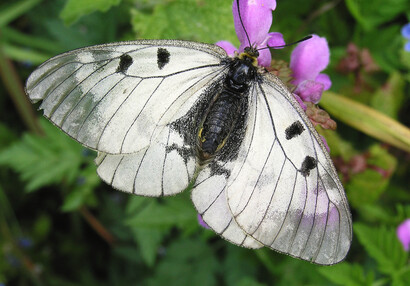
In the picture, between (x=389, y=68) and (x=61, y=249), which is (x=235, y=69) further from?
(x=61, y=249)

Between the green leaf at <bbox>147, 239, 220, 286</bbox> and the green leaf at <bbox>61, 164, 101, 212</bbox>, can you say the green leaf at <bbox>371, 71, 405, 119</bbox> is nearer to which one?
the green leaf at <bbox>147, 239, 220, 286</bbox>

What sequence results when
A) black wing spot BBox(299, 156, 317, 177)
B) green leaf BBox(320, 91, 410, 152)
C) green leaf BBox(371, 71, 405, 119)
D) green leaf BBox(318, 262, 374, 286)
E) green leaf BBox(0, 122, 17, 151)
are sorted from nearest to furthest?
1. black wing spot BBox(299, 156, 317, 177)
2. green leaf BBox(318, 262, 374, 286)
3. green leaf BBox(320, 91, 410, 152)
4. green leaf BBox(371, 71, 405, 119)
5. green leaf BBox(0, 122, 17, 151)

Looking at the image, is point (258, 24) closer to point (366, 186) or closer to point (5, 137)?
point (366, 186)

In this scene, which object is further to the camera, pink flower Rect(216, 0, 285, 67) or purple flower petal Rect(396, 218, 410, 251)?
purple flower petal Rect(396, 218, 410, 251)

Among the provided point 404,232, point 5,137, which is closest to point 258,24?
point 404,232

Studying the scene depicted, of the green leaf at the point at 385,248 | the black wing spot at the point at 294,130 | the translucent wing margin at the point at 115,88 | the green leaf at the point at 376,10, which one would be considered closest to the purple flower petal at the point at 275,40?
the translucent wing margin at the point at 115,88

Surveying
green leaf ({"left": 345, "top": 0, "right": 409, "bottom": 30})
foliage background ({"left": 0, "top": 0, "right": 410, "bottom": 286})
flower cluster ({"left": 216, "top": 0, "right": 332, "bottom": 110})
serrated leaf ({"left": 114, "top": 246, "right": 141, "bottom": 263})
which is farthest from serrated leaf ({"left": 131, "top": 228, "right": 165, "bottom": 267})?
green leaf ({"left": 345, "top": 0, "right": 409, "bottom": 30})

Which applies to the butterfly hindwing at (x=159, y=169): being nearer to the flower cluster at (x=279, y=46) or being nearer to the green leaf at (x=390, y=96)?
the flower cluster at (x=279, y=46)
